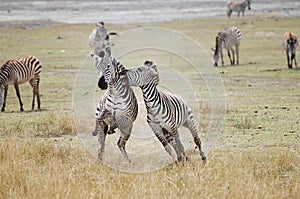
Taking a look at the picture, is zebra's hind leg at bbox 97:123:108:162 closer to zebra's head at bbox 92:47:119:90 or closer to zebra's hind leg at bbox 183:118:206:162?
zebra's head at bbox 92:47:119:90

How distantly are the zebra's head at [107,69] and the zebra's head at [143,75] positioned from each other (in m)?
0.27

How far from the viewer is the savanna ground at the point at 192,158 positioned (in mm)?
7980

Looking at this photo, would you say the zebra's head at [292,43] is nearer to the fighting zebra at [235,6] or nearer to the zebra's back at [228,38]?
the zebra's back at [228,38]

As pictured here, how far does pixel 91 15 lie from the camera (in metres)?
53.8

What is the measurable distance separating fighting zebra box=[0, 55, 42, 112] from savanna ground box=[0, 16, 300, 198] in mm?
495

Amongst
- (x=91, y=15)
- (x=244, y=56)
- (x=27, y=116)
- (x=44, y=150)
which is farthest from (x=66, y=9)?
(x=44, y=150)

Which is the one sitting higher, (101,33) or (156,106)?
(101,33)

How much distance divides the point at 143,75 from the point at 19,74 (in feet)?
29.1

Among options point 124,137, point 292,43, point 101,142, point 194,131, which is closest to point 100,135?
point 101,142

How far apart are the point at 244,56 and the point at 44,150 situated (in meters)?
18.9

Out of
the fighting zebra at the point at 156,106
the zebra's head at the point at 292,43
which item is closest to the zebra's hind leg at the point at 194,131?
the fighting zebra at the point at 156,106

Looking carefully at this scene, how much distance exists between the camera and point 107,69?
30.4 ft

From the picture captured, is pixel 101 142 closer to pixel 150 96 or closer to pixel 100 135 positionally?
pixel 100 135

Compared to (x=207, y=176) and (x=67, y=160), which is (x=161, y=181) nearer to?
(x=207, y=176)
